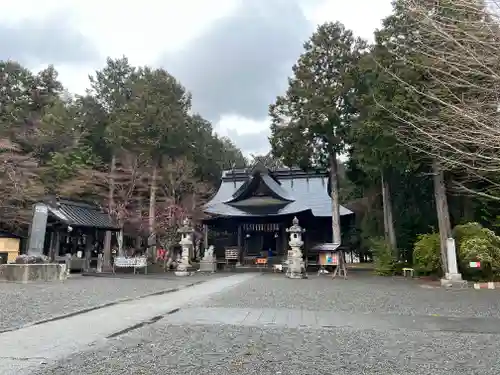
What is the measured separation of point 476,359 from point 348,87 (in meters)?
18.4

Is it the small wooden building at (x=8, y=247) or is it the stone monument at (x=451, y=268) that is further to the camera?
the small wooden building at (x=8, y=247)

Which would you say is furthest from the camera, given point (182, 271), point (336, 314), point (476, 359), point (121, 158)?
point (121, 158)

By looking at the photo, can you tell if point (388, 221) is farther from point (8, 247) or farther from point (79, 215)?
point (8, 247)

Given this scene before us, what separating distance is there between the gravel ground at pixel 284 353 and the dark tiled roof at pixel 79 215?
14.1 meters

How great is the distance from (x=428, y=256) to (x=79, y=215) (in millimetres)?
15906

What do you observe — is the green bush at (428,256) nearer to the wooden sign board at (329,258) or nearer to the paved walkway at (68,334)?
the wooden sign board at (329,258)

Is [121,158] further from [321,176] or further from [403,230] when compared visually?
[403,230]

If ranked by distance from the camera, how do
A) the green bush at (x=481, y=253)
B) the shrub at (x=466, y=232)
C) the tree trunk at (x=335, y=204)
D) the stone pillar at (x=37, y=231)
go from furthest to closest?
the tree trunk at (x=335, y=204) < the shrub at (x=466, y=232) < the stone pillar at (x=37, y=231) < the green bush at (x=481, y=253)

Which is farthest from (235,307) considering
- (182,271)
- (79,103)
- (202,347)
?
(79,103)

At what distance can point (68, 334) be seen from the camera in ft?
16.7

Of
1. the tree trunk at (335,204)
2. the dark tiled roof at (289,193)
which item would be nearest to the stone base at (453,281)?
the tree trunk at (335,204)

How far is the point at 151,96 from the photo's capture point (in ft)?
87.4

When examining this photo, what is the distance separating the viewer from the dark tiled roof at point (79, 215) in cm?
1770

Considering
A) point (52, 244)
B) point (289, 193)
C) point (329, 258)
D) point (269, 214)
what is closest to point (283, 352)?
point (329, 258)
